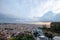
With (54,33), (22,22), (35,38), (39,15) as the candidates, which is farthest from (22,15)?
(54,33)

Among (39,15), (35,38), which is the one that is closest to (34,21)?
(39,15)

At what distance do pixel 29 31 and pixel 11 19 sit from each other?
0.28 m

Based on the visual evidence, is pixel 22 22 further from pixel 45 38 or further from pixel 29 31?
pixel 45 38

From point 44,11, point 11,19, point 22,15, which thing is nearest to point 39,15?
point 44,11

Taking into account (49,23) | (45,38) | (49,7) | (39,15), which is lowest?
(45,38)

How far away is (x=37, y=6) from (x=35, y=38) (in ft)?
1.36

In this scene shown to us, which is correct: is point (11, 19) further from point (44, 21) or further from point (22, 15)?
point (44, 21)

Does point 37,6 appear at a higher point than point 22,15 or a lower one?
higher

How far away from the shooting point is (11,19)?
1329mm

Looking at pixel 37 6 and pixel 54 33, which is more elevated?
pixel 37 6

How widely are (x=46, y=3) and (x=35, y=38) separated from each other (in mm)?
473

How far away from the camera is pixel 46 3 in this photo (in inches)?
52.6

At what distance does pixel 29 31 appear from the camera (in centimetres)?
132

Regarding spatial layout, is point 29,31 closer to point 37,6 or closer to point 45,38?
point 45,38
